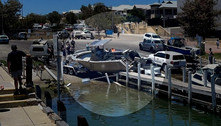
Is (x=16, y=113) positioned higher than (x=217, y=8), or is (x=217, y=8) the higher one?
(x=217, y=8)

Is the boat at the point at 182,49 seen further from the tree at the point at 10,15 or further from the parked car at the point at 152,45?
the tree at the point at 10,15

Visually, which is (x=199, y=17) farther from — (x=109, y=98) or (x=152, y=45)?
(x=109, y=98)

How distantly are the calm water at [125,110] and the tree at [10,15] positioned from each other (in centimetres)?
4654

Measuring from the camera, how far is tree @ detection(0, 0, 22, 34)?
6731 centimetres

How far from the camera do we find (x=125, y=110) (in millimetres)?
19344

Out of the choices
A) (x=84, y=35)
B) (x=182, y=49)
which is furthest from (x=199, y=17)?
(x=84, y=35)

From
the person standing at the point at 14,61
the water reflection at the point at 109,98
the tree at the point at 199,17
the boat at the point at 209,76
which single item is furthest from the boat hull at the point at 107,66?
the tree at the point at 199,17

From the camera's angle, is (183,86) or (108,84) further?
(108,84)

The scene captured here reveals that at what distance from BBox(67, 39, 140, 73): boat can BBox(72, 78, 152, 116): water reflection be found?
1328 millimetres

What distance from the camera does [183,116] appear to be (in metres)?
18.2

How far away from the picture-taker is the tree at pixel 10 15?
67.3 meters

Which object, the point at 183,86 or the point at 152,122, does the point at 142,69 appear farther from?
the point at 152,122

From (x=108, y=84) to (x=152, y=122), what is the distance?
32.1ft

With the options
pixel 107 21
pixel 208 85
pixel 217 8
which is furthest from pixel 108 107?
pixel 217 8
